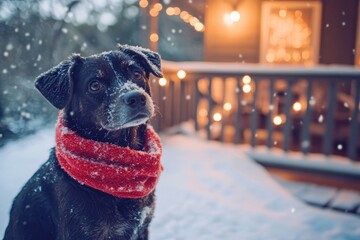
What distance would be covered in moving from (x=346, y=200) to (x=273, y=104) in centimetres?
157

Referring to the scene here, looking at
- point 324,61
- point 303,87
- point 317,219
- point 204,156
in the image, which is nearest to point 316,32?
point 324,61

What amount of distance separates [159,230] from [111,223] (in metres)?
1.26

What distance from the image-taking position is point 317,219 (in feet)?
11.6

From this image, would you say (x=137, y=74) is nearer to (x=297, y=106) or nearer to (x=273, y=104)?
(x=273, y=104)

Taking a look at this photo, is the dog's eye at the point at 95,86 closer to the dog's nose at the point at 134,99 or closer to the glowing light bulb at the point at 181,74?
the dog's nose at the point at 134,99

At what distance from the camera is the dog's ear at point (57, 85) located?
82.0 inches

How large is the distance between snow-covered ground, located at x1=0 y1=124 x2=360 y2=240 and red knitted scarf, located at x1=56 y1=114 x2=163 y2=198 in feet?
3.66

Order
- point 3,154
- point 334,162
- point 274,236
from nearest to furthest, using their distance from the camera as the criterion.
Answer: point 274,236, point 334,162, point 3,154

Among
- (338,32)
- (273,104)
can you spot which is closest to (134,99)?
(273,104)

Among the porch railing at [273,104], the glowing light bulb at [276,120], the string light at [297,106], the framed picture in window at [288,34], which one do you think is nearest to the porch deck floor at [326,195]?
the porch railing at [273,104]

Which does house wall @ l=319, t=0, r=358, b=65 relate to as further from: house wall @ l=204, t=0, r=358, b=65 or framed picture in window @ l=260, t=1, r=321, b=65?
framed picture in window @ l=260, t=1, r=321, b=65

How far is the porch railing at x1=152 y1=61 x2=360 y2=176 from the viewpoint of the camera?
15.4ft

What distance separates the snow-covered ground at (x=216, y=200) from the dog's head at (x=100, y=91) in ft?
4.77

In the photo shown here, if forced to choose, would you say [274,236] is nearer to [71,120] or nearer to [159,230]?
[159,230]
